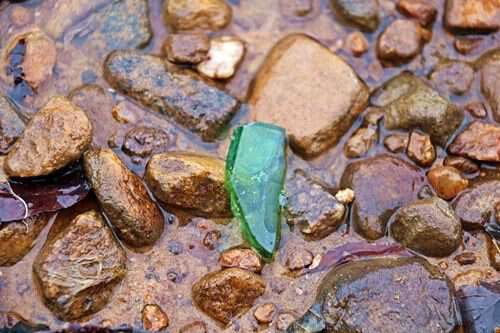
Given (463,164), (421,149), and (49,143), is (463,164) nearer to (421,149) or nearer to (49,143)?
(421,149)

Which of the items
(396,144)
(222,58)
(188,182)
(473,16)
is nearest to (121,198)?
(188,182)

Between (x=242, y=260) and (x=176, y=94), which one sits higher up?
(x=176, y=94)

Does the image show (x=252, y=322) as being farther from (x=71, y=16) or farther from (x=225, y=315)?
(x=71, y=16)

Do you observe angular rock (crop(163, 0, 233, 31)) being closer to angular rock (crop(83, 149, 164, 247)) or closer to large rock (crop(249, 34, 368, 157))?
large rock (crop(249, 34, 368, 157))

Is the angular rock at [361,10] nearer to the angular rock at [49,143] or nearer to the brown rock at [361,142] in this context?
the brown rock at [361,142]

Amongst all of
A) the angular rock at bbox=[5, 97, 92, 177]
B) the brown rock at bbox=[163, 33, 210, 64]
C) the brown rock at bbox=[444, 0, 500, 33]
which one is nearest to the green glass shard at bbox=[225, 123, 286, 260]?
the brown rock at bbox=[163, 33, 210, 64]

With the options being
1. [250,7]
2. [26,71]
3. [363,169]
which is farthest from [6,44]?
[363,169]
